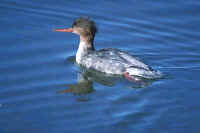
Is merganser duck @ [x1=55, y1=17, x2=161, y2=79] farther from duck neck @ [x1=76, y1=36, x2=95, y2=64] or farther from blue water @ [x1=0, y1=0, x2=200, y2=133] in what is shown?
blue water @ [x1=0, y1=0, x2=200, y2=133]

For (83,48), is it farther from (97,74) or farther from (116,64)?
(116,64)

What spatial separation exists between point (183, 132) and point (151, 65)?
330 centimetres

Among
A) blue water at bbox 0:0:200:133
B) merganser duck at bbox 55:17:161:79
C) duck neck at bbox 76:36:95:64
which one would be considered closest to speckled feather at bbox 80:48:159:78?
merganser duck at bbox 55:17:161:79

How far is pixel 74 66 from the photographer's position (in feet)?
35.9

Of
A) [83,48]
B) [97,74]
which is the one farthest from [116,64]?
[83,48]

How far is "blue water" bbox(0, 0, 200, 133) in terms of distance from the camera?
26.9ft

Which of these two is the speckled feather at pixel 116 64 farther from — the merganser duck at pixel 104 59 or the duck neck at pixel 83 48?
the duck neck at pixel 83 48

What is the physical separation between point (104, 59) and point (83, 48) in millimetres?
982

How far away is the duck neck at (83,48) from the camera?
11164mm

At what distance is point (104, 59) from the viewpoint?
10.6 metres

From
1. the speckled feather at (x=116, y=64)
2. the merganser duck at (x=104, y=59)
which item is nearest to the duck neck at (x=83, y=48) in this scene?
the merganser duck at (x=104, y=59)

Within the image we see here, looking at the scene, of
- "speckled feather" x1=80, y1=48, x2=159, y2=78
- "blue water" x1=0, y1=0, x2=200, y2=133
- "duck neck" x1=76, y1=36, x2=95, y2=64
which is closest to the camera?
"blue water" x1=0, y1=0, x2=200, y2=133

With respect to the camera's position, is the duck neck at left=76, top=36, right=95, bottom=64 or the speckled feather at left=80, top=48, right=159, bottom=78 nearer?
the speckled feather at left=80, top=48, right=159, bottom=78

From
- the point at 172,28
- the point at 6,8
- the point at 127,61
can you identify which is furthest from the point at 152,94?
the point at 6,8
